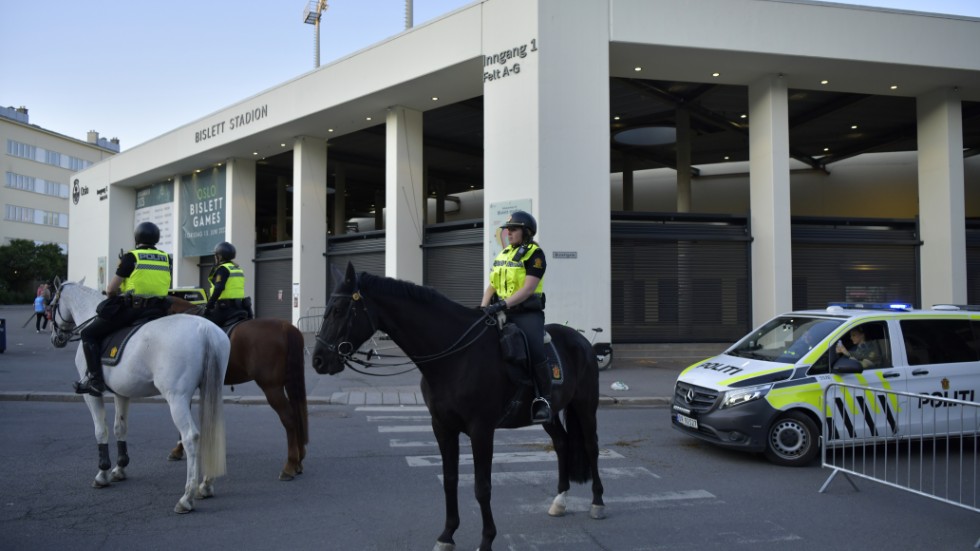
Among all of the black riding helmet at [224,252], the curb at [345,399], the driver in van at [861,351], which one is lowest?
the curb at [345,399]

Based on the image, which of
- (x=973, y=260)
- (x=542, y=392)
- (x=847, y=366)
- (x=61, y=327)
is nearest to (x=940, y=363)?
(x=847, y=366)

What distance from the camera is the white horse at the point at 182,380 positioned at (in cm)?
589

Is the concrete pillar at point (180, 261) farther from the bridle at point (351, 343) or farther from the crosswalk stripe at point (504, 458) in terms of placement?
the bridle at point (351, 343)

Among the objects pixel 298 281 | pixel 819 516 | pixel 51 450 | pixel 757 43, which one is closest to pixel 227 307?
pixel 51 450

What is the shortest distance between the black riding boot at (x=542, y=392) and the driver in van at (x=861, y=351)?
4430 mm

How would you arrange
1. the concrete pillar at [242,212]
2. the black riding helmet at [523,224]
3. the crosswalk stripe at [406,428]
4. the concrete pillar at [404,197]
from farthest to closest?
1. the concrete pillar at [242,212]
2. the concrete pillar at [404,197]
3. the crosswalk stripe at [406,428]
4. the black riding helmet at [523,224]

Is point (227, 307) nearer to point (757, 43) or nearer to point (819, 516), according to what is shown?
point (819, 516)

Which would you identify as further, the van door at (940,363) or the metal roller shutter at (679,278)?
the metal roller shutter at (679,278)

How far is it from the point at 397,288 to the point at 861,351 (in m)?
6.03

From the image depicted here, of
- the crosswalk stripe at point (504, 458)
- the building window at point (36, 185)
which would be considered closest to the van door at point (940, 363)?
the crosswalk stripe at point (504, 458)

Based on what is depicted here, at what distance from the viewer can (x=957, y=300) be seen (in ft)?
63.7

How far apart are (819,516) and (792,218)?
54.4 ft

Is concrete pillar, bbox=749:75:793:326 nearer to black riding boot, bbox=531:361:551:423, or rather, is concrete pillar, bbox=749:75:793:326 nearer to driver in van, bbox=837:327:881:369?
driver in van, bbox=837:327:881:369

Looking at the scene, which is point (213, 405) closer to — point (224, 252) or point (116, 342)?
point (116, 342)
